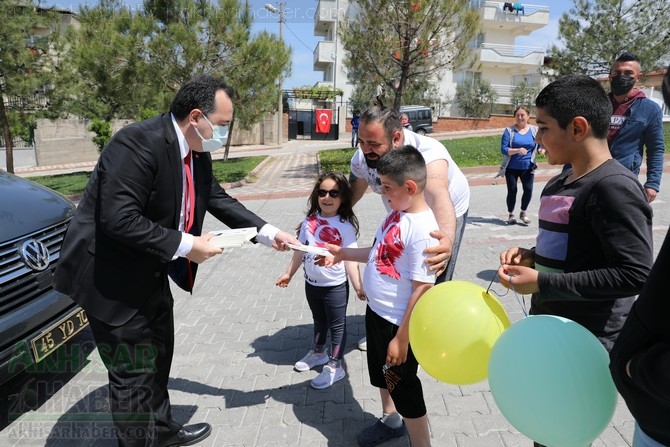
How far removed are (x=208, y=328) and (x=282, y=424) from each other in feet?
5.65

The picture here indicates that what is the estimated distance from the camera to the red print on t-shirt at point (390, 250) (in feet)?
7.39

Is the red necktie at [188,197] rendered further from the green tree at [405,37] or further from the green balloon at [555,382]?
the green tree at [405,37]

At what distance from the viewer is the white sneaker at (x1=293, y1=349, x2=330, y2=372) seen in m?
3.53

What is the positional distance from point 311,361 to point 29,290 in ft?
6.40

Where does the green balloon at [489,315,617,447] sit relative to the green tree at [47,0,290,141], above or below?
below

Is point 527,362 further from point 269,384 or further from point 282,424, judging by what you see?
point 269,384

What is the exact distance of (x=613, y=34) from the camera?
912 inches

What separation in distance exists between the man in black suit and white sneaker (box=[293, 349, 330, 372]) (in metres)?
1.16

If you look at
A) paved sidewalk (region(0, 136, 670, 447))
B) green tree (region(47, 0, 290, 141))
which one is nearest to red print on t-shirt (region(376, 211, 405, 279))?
paved sidewalk (region(0, 136, 670, 447))

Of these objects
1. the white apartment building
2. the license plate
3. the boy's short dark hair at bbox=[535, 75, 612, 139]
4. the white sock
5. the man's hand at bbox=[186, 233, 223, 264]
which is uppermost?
the white apartment building

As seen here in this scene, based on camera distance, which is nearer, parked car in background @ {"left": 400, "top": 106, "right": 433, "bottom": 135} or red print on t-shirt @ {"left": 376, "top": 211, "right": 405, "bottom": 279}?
red print on t-shirt @ {"left": 376, "top": 211, "right": 405, "bottom": 279}

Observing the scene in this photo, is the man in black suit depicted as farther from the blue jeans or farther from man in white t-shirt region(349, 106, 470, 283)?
the blue jeans

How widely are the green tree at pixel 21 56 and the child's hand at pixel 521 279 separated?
15757mm

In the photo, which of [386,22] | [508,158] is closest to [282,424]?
[508,158]
